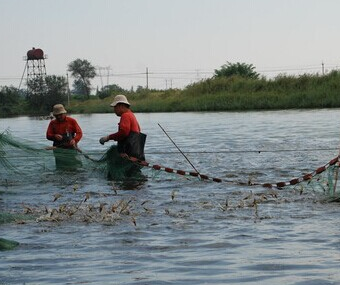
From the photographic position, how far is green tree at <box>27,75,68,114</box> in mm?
87062

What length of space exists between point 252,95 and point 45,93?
121 ft

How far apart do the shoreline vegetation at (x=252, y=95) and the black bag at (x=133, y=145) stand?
37.1m

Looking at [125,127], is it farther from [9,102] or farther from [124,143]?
[9,102]

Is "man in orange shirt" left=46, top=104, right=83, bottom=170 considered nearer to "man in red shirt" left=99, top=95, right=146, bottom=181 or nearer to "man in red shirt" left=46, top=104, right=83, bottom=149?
"man in red shirt" left=46, top=104, right=83, bottom=149

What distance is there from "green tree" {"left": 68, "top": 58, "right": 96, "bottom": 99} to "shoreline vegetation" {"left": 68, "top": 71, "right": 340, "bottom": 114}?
40.1 m

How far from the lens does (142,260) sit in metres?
7.97

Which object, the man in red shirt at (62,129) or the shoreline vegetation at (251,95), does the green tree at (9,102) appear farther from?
the man in red shirt at (62,129)

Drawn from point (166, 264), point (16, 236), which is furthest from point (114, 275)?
point (16, 236)

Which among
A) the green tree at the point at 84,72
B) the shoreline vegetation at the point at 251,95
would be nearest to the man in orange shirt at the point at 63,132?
the shoreline vegetation at the point at 251,95

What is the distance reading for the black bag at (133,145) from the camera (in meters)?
14.2

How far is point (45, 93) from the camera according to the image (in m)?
88.6

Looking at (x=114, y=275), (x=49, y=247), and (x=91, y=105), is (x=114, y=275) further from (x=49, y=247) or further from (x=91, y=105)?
(x=91, y=105)

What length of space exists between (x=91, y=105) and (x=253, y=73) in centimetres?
1530

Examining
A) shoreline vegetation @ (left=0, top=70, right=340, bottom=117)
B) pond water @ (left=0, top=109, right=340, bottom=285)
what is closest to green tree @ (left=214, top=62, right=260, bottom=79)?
shoreline vegetation @ (left=0, top=70, right=340, bottom=117)
